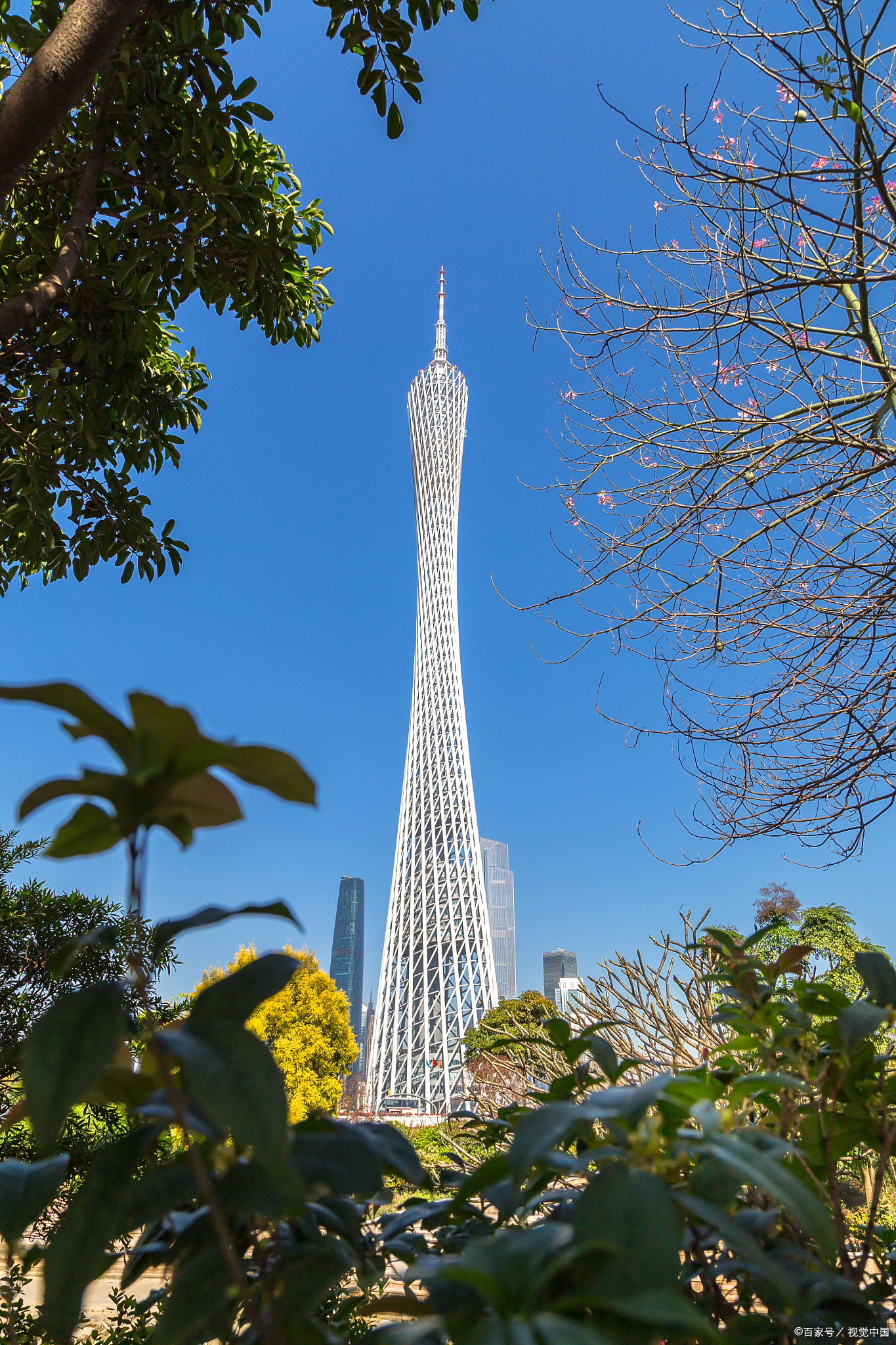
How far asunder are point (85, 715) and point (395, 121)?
6.77 ft

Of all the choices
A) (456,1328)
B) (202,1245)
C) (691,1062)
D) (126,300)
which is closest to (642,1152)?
(456,1328)

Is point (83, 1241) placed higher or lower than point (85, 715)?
lower

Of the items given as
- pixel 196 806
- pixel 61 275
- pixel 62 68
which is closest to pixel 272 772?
pixel 196 806

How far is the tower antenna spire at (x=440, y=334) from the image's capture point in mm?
18469

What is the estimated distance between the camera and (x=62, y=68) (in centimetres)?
121

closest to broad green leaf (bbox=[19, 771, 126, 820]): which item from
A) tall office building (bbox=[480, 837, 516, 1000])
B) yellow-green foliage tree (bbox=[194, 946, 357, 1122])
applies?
yellow-green foliage tree (bbox=[194, 946, 357, 1122])

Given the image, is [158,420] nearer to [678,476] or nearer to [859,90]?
[678,476]

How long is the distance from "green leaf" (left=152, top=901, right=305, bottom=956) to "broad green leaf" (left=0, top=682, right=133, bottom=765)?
125 mm

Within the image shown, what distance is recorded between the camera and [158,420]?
98.7 inches

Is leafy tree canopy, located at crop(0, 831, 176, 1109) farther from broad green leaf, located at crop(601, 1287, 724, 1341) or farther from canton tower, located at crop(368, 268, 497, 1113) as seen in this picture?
canton tower, located at crop(368, 268, 497, 1113)

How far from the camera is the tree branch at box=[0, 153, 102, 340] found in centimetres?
146

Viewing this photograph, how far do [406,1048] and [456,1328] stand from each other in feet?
52.6

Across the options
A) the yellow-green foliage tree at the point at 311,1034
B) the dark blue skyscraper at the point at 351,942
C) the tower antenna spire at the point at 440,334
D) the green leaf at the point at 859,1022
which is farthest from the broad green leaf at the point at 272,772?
the dark blue skyscraper at the point at 351,942

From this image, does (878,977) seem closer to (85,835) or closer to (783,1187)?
(783,1187)
